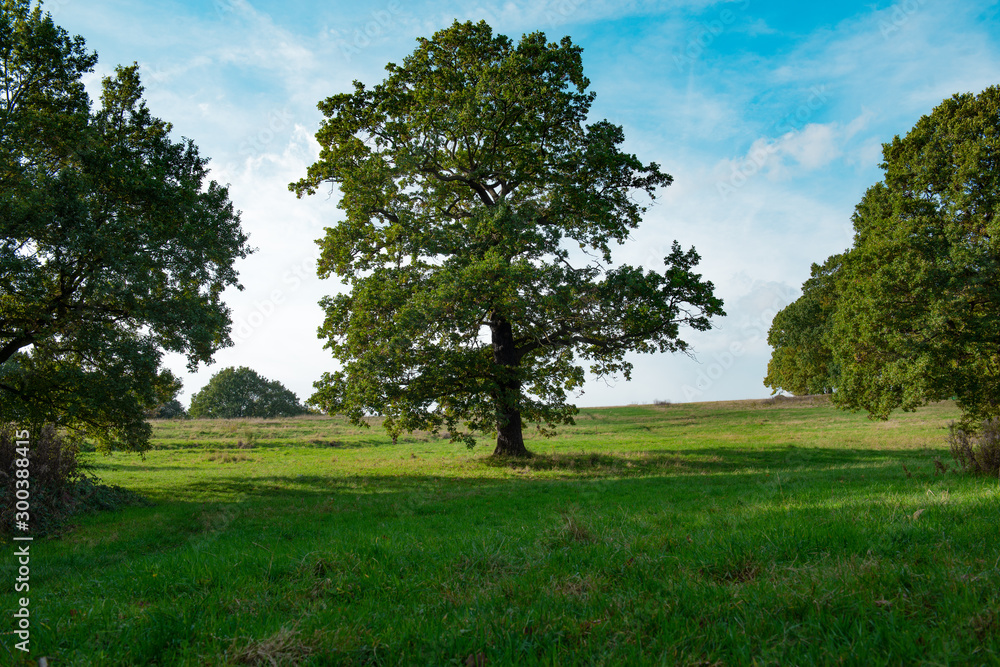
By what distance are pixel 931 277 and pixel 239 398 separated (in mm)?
89794

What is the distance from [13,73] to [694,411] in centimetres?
5403

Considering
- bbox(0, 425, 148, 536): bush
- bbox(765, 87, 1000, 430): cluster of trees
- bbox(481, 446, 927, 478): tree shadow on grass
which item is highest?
bbox(765, 87, 1000, 430): cluster of trees

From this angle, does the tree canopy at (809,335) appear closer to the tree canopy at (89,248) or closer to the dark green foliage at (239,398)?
the tree canopy at (89,248)

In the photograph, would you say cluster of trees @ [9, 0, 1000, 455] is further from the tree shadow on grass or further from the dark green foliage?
the dark green foliage

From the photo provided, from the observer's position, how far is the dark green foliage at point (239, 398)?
84.4 metres

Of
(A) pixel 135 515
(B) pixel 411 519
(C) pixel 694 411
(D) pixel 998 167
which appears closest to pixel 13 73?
(A) pixel 135 515

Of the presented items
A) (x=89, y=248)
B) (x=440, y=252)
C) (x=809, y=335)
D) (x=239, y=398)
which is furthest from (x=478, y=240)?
(x=239, y=398)

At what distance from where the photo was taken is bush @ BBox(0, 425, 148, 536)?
11.8m

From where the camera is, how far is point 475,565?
5.80 metres

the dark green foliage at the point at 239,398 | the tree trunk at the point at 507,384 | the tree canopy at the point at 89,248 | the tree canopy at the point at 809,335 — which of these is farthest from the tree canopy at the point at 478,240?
the dark green foliage at the point at 239,398

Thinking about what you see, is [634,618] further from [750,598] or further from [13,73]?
[13,73]

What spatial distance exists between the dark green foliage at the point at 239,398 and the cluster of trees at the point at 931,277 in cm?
8390

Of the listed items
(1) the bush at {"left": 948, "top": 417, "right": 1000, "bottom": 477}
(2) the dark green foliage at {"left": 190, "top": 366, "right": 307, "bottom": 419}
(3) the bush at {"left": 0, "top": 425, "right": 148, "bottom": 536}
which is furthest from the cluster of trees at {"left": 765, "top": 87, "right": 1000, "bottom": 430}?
(2) the dark green foliage at {"left": 190, "top": 366, "right": 307, "bottom": 419}

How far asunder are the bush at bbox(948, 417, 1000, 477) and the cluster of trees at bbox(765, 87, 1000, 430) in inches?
247
